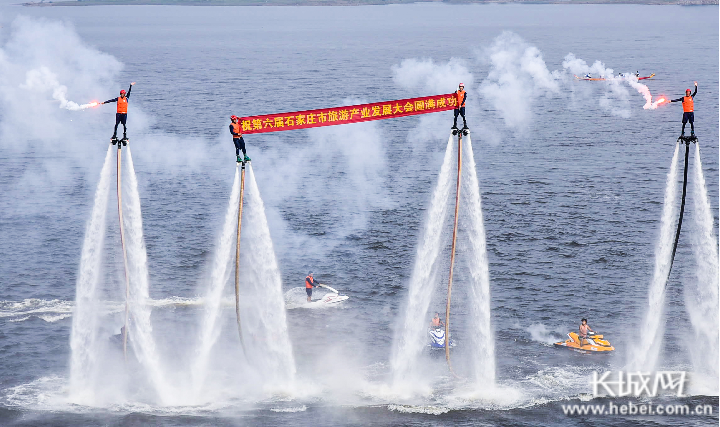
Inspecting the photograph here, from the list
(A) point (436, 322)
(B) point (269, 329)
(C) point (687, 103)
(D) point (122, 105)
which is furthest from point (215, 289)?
(C) point (687, 103)

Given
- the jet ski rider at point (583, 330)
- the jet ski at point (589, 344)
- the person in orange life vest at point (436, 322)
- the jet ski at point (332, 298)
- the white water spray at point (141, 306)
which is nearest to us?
the white water spray at point (141, 306)

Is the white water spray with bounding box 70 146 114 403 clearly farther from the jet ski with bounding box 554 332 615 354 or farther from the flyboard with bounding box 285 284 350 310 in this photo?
the jet ski with bounding box 554 332 615 354

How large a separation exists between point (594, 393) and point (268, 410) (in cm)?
2447

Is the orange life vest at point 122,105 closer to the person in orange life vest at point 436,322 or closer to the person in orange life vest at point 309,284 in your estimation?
the person in orange life vest at point 309,284

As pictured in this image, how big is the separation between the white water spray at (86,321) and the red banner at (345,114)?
42.0 feet

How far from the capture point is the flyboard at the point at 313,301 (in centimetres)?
8719

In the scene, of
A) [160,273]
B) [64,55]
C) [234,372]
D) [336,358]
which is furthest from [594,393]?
[64,55]

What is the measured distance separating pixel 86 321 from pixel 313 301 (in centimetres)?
2545

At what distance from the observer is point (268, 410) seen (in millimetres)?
64875

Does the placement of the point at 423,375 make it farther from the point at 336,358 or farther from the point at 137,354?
the point at 137,354

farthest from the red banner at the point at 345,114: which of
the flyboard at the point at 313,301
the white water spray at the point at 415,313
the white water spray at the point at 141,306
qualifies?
the flyboard at the point at 313,301

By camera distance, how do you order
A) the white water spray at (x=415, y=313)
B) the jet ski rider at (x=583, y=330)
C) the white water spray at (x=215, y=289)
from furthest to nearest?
the jet ski rider at (x=583, y=330) → the white water spray at (x=415, y=313) → the white water spray at (x=215, y=289)

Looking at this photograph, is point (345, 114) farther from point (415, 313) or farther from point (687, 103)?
point (687, 103)

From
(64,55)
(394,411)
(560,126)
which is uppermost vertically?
(64,55)
